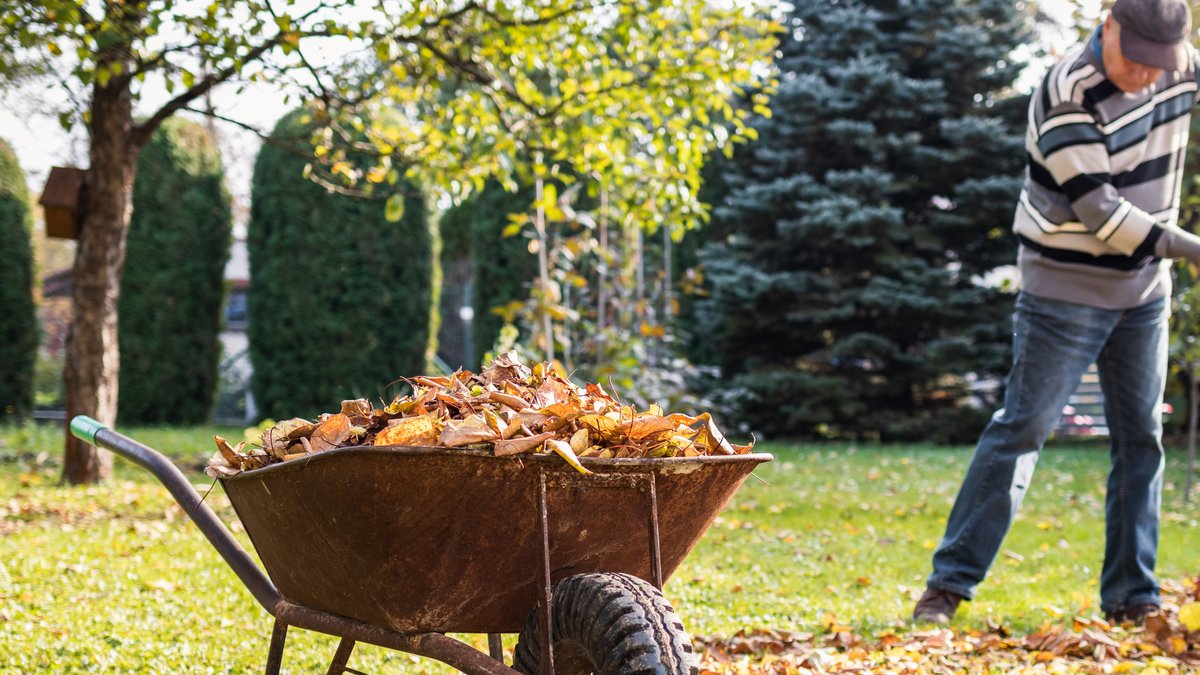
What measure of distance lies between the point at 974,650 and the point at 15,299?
373 inches

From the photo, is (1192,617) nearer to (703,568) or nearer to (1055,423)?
(1055,423)

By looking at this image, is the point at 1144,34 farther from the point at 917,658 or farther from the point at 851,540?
the point at 851,540

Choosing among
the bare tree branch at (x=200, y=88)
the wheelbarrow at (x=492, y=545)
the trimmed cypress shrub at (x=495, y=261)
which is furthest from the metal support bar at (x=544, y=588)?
the trimmed cypress shrub at (x=495, y=261)

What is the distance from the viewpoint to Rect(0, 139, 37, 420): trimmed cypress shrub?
32.0 feet

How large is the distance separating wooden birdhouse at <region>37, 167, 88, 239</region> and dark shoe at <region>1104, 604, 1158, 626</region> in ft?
16.4

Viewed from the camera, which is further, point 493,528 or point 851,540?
point 851,540

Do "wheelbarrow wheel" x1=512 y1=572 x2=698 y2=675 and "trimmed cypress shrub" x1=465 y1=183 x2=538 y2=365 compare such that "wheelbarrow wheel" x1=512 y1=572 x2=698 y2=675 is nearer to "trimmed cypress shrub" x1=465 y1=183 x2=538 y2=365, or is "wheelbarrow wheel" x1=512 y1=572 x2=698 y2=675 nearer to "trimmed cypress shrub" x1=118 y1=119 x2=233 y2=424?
"trimmed cypress shrub" x1=465 y1=183 x2=538 y2=365

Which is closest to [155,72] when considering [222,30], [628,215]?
[222,30]

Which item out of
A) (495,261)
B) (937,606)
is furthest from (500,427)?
(495,261)

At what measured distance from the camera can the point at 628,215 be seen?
Answer: 231 inches

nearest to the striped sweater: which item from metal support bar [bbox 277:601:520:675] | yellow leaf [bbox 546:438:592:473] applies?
yellow leaf [bbox 546:438:592:473]

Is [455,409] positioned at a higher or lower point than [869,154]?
lower

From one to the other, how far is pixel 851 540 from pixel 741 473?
335cm

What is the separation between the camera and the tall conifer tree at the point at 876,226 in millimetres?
9789
